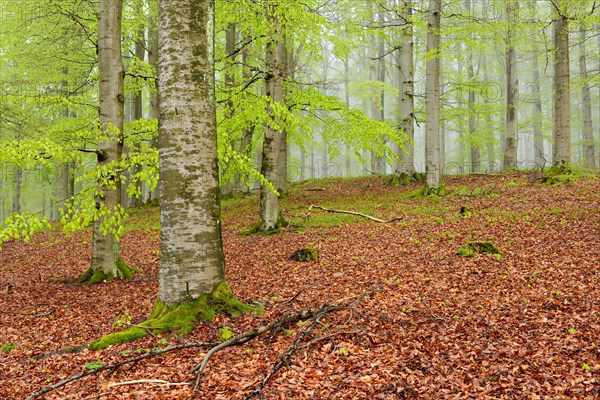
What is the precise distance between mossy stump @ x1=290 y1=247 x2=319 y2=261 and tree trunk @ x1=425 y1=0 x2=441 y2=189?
6094 millimetres

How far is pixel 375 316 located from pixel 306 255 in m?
3.19

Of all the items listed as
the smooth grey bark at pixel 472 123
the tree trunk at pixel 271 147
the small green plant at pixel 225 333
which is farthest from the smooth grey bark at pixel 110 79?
the smooth grey bark at pixel 472 123

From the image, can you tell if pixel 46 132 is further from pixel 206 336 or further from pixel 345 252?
pixel 206 336

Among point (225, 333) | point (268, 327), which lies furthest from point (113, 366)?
point (268, 327)

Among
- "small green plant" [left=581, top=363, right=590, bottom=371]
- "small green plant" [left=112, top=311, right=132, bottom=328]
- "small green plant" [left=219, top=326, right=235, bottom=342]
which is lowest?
"small green plant" [left=112, top=311, right=132, bottom=328]

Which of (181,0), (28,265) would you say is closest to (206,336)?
(181,0)

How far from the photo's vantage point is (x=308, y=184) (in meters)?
19.2

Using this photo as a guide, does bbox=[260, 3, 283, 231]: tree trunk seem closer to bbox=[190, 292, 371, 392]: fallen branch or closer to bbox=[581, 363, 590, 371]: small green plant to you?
bbox=[190, 292, 371, 392]: fallen branch

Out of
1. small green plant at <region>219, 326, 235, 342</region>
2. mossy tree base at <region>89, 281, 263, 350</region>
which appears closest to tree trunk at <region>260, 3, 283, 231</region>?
mossy tree base at <region>89, 281, 263, 350</region>

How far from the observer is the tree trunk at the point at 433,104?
39.7 ft

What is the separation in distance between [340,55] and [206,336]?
820cm

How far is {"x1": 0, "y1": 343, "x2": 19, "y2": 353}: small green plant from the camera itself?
492cm

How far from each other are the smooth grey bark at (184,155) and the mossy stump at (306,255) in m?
3.25

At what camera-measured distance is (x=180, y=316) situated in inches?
181
